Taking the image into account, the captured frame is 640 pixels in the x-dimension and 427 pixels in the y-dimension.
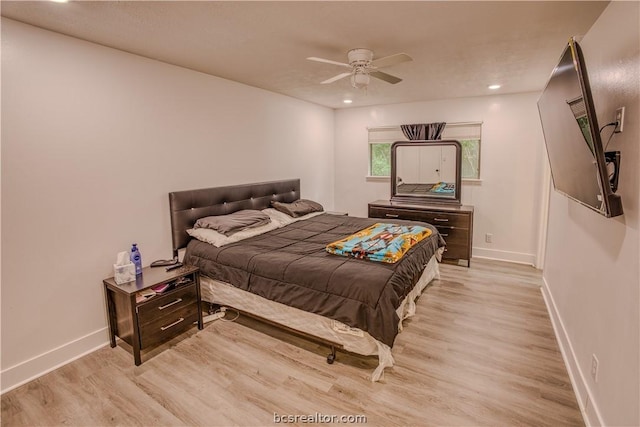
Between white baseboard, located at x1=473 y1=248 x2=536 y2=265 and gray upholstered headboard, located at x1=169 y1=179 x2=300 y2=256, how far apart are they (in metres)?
2.98

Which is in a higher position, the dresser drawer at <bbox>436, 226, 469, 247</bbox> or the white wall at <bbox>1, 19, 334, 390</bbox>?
the white wall at <bbox>1, 19, 334, 390</bbox>

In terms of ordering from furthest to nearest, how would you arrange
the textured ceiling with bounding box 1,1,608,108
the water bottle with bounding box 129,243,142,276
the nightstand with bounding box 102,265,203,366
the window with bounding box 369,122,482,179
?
the window with bounding box 369,122,482,179, the water bottle with bounding box 129,243,142,276, the nightstand with bounding box 102,265,203,366, the textured ceiling with bounding box 1,1,608,108

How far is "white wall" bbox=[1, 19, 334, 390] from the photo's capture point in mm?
2238

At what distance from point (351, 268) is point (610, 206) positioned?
5.00 ft

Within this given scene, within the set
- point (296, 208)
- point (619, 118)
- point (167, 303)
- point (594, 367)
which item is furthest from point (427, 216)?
point (167, 303)

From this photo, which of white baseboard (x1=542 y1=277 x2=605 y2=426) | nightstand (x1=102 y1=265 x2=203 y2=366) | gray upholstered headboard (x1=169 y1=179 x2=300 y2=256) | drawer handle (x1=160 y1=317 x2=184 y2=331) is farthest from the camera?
gray upholstered headboard (x1=169 y1=179 x2=300 y2=256)

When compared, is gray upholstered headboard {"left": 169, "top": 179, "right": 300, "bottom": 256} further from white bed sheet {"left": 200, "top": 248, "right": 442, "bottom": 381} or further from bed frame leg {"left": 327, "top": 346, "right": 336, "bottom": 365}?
bed frame leg {"left": 327, "top": 346, "right": 336, "bottom": 365}

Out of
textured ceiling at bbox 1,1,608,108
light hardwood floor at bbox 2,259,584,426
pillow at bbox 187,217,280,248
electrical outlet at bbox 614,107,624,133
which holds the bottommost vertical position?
light hardwood floor at bbox 2,259,584,426

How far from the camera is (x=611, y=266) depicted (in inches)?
→ 66.9

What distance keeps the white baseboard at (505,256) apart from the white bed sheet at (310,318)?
201cm

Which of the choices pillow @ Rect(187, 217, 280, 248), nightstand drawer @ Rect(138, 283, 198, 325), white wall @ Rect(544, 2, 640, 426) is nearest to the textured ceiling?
white wall @ Rect(544, 2, 640, 426)

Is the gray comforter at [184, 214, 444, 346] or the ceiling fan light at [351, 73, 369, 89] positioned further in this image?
the ceiling fan light at [351, 73, 369, 89]

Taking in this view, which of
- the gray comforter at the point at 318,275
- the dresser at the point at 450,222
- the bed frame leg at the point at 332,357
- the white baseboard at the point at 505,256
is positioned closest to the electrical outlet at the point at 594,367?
the gray comforter at the point at 318,275

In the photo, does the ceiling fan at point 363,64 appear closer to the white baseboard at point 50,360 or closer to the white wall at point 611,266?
the white wall at point 611,266
